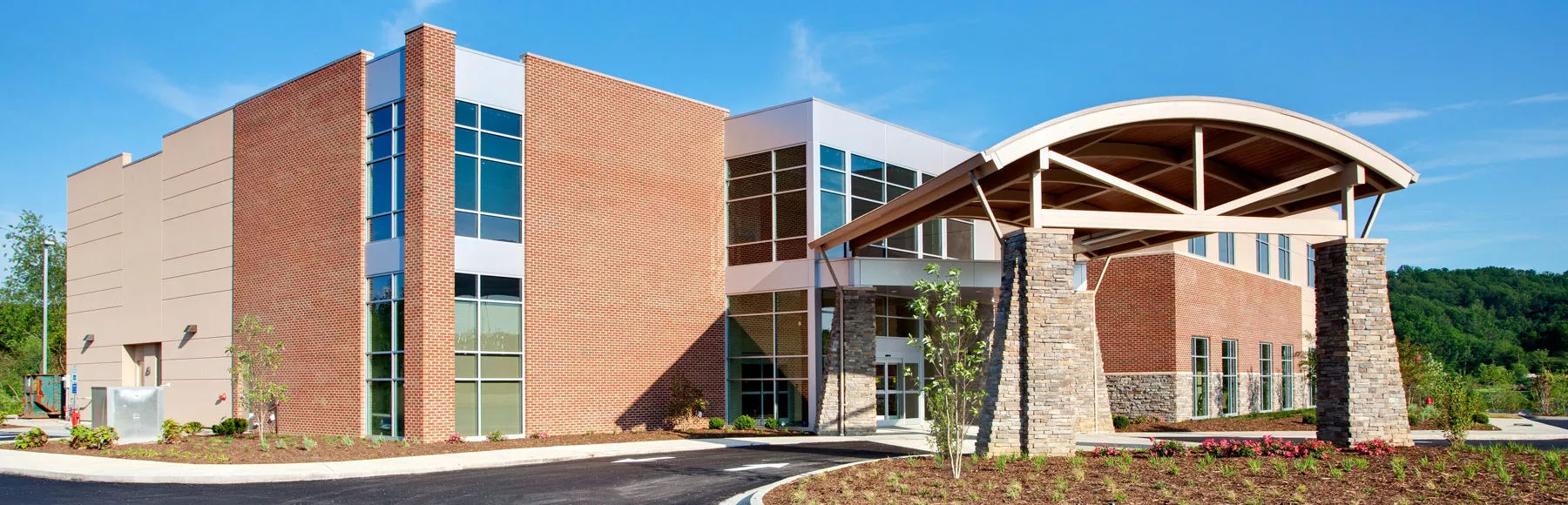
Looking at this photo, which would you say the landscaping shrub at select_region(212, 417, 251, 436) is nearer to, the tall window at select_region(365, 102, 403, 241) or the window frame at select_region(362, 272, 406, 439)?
the window frame at select_region(362, 272, 406, 439)

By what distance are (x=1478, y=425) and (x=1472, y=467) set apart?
18.5m

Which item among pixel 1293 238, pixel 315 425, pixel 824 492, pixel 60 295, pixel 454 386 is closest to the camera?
pixel 824 492

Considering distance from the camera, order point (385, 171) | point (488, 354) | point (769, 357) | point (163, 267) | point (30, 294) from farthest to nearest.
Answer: point (30, 294), point (163, 267), point (769, 357), point (385, 171), point (488, 354)

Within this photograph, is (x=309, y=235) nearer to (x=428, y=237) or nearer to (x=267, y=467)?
(x=428, y=237)

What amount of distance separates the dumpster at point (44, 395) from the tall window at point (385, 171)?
24808mm

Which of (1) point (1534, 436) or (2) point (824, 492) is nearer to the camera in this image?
(2) point (824, 492)

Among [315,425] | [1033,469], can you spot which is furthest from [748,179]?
[1033,469]

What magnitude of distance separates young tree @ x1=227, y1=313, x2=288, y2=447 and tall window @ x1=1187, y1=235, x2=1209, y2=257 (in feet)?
81.3

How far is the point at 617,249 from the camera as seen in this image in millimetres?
26062

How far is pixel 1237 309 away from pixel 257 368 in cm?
2862

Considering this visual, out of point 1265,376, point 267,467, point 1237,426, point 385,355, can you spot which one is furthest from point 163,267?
point 1265,376

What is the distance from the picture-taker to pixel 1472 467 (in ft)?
44.2

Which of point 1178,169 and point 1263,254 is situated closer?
point 1178,169

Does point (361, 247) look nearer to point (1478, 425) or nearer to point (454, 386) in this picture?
point (454, 386)
